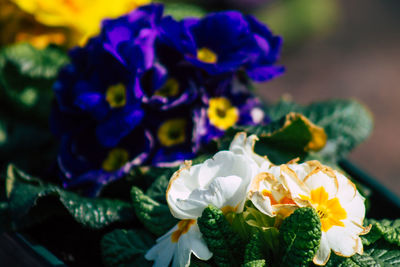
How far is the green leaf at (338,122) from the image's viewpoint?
120 cm

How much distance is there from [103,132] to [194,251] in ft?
1.22

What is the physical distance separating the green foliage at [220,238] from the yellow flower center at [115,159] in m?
0.37

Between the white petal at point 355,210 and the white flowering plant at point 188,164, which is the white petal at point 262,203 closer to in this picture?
the white flowering plant at point 188,164

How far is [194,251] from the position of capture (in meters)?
0.78

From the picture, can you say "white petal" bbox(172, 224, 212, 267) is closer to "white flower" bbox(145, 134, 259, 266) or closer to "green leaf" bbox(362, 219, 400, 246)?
"white flower" bbox(145, 134, 259, 266)

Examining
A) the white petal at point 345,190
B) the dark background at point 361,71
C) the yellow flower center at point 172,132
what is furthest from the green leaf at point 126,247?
the dark background at point 361,71

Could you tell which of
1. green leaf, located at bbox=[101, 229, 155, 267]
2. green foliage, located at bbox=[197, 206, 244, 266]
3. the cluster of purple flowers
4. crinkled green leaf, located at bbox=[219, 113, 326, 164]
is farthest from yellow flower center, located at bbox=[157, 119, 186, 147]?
green foliage, located at bbox=[197, 206, 244, 266]

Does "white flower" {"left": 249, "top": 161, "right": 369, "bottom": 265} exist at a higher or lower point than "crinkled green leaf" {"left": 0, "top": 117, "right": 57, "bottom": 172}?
higher

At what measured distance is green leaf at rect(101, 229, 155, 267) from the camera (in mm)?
907

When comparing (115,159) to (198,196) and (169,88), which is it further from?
(198,196)

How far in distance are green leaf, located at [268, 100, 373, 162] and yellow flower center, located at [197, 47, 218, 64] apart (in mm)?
228

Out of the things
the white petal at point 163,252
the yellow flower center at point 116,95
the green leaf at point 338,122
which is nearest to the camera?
the white petal at point 163,252

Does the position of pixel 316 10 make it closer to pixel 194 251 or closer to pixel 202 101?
pixel 202 101

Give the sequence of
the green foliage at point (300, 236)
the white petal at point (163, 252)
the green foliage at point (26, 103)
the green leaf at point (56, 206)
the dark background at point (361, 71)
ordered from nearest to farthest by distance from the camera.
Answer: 1. the green foliage at point (300, 236)
2. the white petal at point (163, 252)
3. the green leaf at point (56, 206)
4. the green foliage at point (26, 103)
5. the dark background at point (361, 71)
